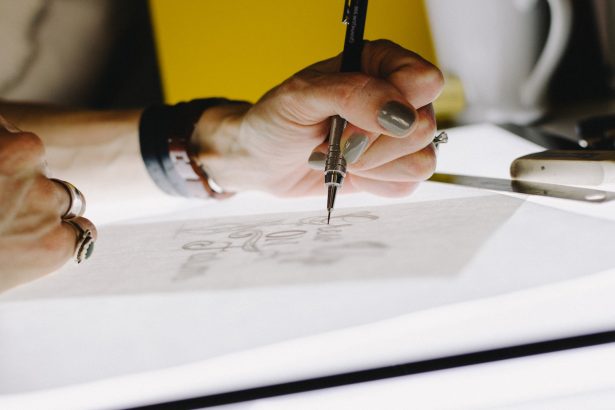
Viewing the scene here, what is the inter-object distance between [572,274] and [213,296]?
0.19 metres

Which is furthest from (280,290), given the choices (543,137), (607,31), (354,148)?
(607,31)

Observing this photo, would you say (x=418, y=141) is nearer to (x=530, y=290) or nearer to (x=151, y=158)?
(x=530, y=290)

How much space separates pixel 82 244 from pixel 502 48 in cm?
49

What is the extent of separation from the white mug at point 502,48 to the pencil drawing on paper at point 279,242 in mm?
316

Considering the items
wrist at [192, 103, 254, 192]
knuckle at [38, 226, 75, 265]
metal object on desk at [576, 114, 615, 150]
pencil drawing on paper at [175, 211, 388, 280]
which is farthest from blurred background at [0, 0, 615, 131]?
knuckle at [38, 226, 75, 265]

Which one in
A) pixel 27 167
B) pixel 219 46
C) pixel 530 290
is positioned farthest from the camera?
pixel 219 46

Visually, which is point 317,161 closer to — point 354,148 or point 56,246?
point 354,148

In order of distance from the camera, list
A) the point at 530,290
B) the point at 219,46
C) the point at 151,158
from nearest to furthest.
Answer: the point at 530,290 → the point at 151,158 → the point at 219,46

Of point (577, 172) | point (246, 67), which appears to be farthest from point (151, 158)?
point (577, 172)

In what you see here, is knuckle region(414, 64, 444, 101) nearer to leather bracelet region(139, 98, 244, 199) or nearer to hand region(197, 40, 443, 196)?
hand region(197, 40, 443, 196)

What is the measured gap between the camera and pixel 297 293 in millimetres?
260

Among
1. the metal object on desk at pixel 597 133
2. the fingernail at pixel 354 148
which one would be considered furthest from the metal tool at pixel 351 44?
the metal object on desk at pixel 597 133

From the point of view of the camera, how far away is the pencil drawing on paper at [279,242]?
0.97ft

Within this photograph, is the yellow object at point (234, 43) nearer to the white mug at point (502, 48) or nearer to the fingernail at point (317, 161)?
the white mug at point (502, 48)
